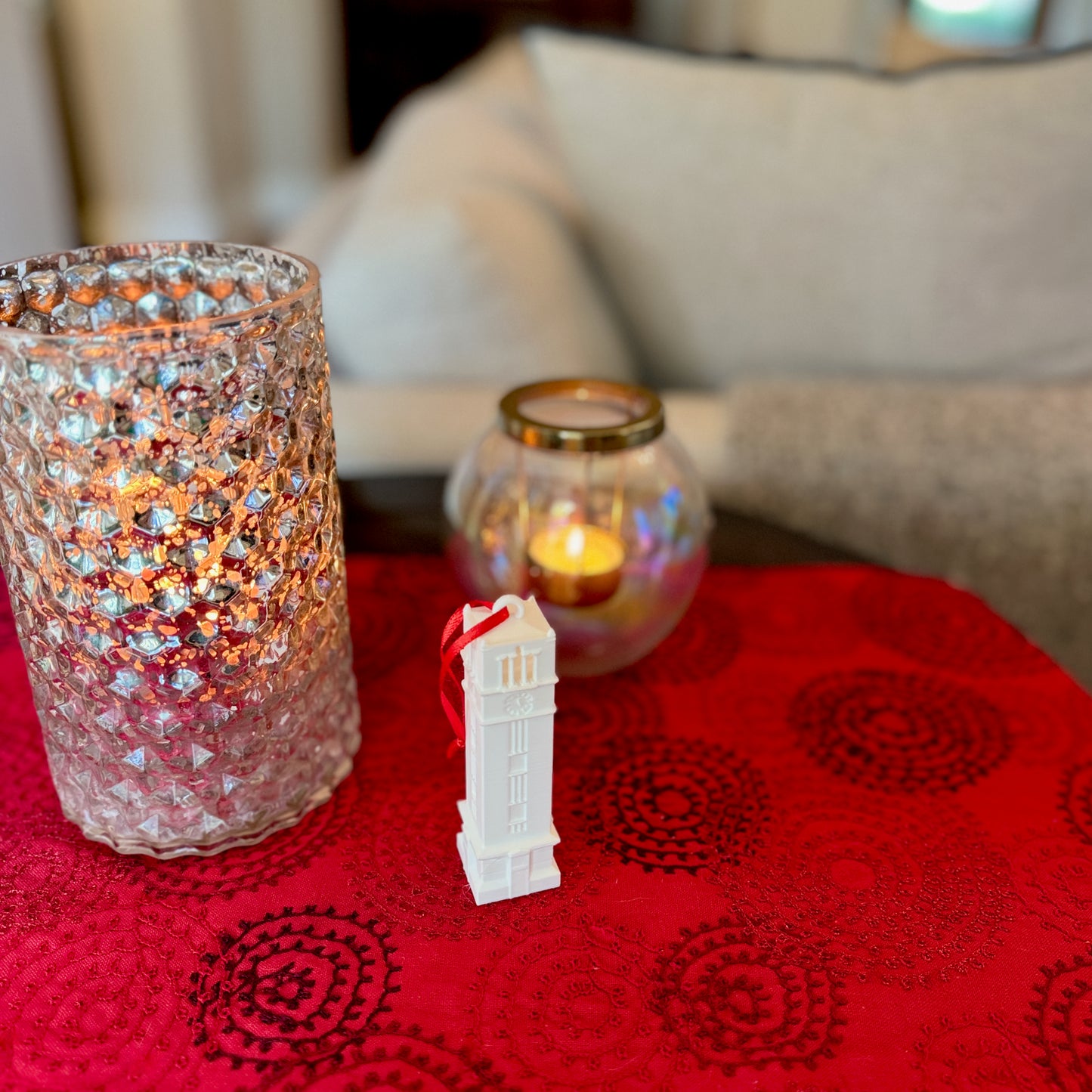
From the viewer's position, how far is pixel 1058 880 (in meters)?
0.50

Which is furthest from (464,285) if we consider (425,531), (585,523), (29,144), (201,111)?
(201,111)

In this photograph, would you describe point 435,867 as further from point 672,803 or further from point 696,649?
point 696,649

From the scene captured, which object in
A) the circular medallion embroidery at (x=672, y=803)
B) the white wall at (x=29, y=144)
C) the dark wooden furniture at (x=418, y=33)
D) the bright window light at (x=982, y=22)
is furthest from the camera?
the dark wooden furniture at (x=418, y=33)

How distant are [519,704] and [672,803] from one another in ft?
0.48

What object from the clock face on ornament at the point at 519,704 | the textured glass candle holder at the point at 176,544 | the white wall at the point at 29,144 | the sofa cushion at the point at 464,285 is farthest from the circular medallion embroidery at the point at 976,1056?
the white wall at the point at 29,144

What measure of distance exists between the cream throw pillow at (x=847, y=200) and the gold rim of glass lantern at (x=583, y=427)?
60 centimetres

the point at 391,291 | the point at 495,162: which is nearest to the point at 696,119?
the point at 495,162

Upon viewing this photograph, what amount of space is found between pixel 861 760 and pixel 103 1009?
1.31 ft

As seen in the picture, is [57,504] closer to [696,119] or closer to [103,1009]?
[103,1009]

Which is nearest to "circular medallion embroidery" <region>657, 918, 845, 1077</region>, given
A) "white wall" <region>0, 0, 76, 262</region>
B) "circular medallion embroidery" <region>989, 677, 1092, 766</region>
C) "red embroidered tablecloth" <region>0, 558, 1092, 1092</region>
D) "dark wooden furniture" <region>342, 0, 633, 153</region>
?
"red embroidered tablecloth" <region>0, 558, 1092, 1092</region>

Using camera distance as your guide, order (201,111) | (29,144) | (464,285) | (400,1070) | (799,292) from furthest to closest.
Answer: (201,111) < (29,144) < (799,292) < (464,285) < (400,1070)

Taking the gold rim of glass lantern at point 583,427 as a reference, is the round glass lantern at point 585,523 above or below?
below

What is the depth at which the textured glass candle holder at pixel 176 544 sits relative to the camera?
0.42 metres

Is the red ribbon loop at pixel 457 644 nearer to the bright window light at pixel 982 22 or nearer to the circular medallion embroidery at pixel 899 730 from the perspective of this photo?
the circular medallion embroidery at pixel 899 730
